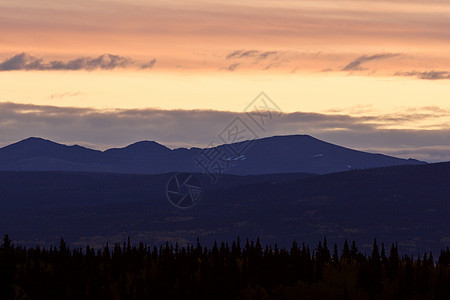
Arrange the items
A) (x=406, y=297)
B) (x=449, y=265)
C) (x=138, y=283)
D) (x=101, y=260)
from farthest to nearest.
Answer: (x=101, y=260) → (x=449, y=265) → (x=138, y=283) → (x=406, y=297)

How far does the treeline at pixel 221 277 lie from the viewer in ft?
339

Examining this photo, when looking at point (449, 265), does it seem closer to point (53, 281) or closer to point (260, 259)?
point (260, 259)

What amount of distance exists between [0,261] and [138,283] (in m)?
23.5

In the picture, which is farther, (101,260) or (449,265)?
(101,260)

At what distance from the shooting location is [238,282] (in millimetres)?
115812

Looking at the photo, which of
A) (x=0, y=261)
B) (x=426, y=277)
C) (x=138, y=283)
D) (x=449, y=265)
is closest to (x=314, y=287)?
(x=426, y=277)

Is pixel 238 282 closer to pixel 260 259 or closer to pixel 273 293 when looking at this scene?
pixel 273 293

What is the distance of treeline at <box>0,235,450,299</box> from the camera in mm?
103438

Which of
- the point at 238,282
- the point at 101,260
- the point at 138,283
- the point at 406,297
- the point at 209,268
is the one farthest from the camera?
the point at 101,260

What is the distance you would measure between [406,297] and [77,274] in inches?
1788

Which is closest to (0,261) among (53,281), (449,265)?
(53,281)

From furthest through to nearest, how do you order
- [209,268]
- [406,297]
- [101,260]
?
1. [101,260]
2. [209,268]
3. [406,297]

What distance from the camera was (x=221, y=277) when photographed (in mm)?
117125

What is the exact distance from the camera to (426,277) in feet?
358
